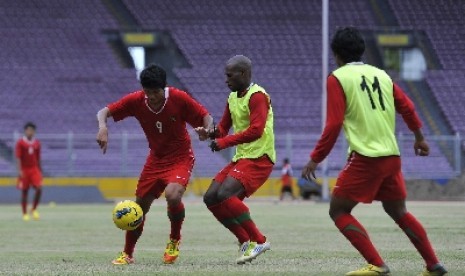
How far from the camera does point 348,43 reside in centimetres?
909

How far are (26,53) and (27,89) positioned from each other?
1.81m

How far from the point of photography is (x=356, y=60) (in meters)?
9.22

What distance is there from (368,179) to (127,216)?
3285 millimetres

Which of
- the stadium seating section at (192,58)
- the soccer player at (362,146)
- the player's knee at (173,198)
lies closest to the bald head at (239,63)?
the player's knee at (173,198)

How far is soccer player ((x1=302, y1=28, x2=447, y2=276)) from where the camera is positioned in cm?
905

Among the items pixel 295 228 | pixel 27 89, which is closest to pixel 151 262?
pixel 295 228

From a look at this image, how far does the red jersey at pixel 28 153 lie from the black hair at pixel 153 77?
47.9ft

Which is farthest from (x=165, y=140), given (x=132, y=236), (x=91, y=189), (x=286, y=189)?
(x=286, y=189)

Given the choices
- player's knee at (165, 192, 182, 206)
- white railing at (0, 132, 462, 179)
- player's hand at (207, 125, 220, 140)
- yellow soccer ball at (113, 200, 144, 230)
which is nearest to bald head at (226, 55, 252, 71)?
player's hand at (207, 125, 220, 140)

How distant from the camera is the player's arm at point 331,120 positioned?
29.3 ft

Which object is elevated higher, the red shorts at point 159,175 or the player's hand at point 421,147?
the player's hand at point 421,147

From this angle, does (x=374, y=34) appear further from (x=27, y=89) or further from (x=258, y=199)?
(x=27, y=89)

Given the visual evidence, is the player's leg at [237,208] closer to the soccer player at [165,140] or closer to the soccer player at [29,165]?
the soccer player at [165,140]

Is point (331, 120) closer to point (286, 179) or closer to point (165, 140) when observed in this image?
point (165, 140)
